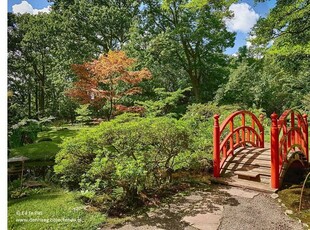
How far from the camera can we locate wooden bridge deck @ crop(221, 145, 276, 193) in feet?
9.91

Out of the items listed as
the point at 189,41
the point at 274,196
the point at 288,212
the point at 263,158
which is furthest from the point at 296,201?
the point at 189,41

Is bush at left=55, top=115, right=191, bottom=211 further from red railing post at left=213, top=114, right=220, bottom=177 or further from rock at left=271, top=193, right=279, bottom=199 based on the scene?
rock at left=271, top=193, right=279, bottom=199

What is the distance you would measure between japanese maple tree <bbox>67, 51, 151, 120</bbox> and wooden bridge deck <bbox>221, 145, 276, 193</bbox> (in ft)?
13.3

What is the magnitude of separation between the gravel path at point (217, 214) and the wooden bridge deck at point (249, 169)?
0.60 ft

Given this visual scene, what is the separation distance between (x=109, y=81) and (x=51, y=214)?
479cm

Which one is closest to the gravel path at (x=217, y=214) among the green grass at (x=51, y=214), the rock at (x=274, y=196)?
the rock at (x=274, y=196)

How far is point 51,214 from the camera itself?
8.32 ft

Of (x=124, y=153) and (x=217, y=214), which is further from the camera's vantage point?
(x=124, y=153)

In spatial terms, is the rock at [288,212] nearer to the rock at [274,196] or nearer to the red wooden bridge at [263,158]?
the rock at [274,196]

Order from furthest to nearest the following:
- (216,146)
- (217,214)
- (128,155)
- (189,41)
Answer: (189,41) → (216,146) → (128,155) → (217,214)

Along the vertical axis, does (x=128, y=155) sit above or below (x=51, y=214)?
above

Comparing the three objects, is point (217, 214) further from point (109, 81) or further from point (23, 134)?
point (23, 134)

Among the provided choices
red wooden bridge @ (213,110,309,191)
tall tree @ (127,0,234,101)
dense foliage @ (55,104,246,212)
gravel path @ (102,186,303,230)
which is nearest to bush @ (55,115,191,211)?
dense foliage @ (55,104,246,212)

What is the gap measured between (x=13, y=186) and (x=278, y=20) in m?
4.52
